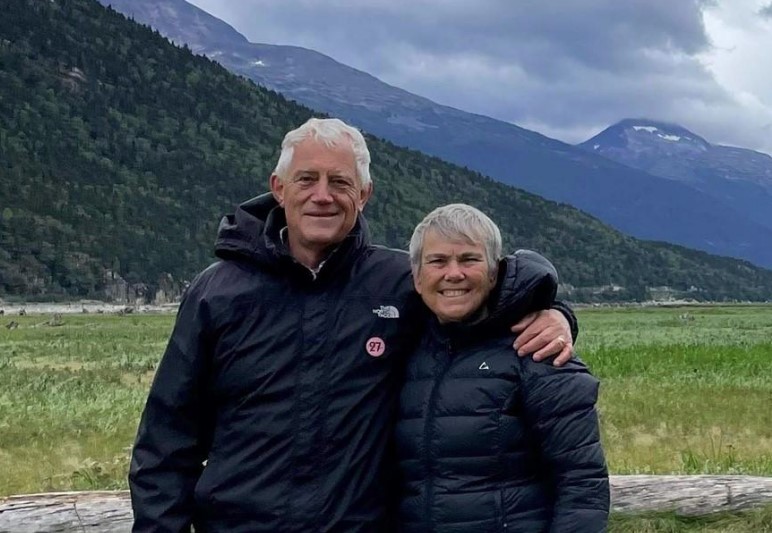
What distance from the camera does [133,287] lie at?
247 ft

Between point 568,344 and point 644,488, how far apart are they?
8.77 feet

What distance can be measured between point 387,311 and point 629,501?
2.81 m

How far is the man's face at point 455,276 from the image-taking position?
319 cm

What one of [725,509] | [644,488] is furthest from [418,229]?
[725,509]

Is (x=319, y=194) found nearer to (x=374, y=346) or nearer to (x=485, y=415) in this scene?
(x=374, y=346)

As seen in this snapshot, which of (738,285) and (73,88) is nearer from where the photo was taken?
(73,88)

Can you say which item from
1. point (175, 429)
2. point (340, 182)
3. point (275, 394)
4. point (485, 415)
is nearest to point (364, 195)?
point (340, 182)

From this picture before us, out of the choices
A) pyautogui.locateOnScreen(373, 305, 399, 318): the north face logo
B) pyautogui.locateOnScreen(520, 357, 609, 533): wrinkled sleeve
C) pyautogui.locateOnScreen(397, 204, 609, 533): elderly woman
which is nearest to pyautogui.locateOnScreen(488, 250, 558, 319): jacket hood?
pyautogui.locateOnScreen(397, 204, 609, 533): elderly woman

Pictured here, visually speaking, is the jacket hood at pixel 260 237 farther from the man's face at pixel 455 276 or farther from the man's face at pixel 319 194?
the man's face at pixel 455 276

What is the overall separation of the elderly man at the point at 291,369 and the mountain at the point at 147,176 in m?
68.8

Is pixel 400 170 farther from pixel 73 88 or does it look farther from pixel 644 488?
pixel 644 488

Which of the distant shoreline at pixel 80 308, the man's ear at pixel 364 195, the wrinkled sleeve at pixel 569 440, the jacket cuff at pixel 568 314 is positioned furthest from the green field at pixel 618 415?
the distant shoreline at pixel 80 308

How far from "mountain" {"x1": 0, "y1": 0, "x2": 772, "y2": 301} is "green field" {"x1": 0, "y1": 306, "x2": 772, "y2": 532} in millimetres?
51191

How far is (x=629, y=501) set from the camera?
5.49 m
